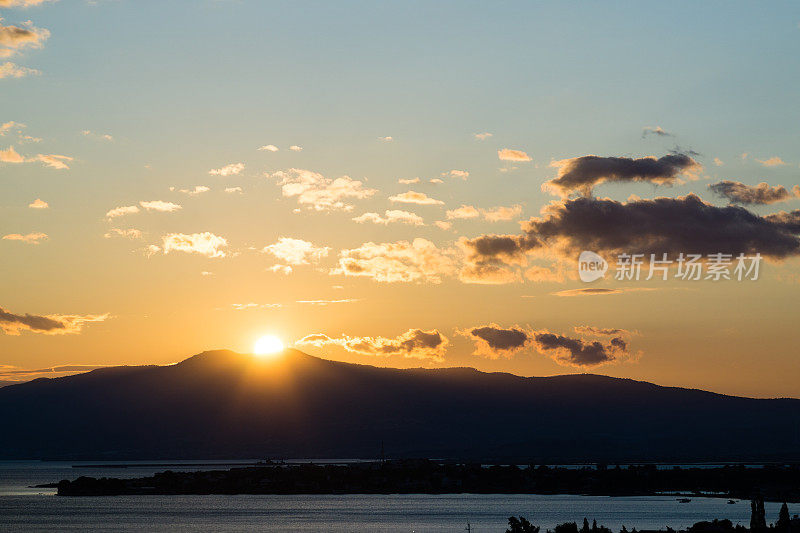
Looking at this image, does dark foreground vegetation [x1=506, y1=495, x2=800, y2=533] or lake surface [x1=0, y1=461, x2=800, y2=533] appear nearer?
dark foreground vegetation [x1=506, y1=495, x2=800, y2=533]

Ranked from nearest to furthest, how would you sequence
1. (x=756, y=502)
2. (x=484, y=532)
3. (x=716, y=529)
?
(x=756, y=502), (x=716, y=529), (x=484, y=532)

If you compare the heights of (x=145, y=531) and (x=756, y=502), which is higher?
(x=756, y=502)

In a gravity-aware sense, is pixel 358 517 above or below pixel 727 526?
below

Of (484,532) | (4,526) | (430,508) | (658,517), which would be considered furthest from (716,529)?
(4,526)

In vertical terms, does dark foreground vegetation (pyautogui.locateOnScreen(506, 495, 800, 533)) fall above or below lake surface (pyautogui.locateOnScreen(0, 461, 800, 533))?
Answer: above

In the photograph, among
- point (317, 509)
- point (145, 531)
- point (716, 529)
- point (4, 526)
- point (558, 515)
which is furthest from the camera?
point (317, 509)

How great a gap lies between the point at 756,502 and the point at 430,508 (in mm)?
108277

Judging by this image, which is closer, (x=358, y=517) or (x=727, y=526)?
(x=727, y=526)

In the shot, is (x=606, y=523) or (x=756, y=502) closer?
(x=756, y=502)

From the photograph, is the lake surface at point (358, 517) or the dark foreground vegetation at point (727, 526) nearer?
the dark foreground vegetation at point (727, 526)

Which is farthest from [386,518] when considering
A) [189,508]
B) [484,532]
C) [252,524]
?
[189,508]

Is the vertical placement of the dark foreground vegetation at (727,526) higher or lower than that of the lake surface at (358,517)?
higher

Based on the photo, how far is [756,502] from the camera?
9262cm

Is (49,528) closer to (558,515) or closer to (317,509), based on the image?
(317,509)
